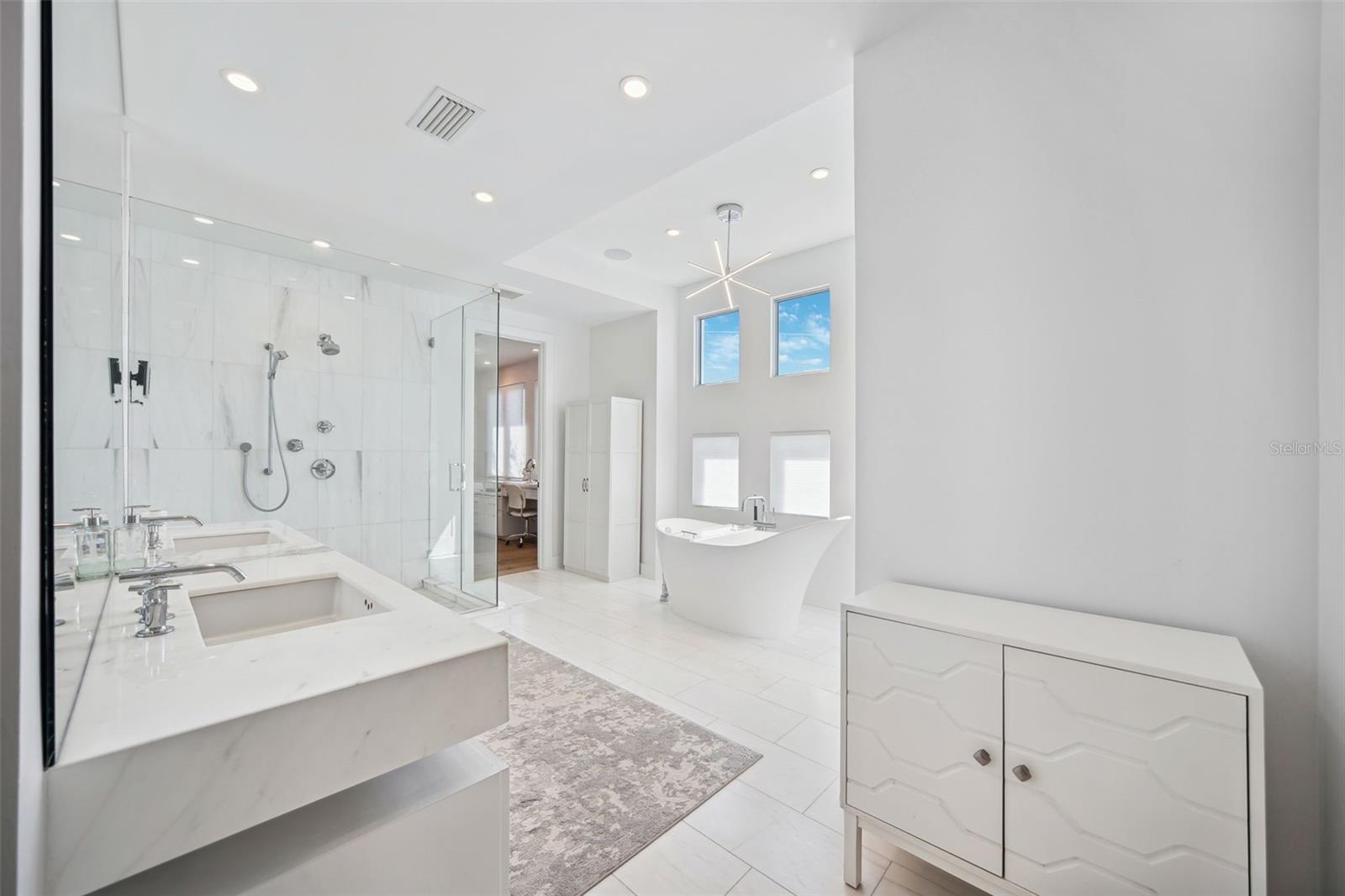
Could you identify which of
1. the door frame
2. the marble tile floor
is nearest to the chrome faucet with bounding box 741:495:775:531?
the marble tile floor

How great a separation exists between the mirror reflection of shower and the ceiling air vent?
1594 millimetres

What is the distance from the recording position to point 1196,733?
107cm

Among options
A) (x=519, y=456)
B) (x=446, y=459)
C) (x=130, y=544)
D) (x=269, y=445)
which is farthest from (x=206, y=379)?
(x=519, y=456)

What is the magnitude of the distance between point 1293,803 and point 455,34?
130 inches

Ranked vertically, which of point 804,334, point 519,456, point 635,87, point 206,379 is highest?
point 635,87

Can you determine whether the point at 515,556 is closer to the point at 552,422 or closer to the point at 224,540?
the point at 552,422

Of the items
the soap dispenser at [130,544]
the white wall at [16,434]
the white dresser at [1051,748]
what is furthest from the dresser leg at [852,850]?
the soap dispenser at [130,544]

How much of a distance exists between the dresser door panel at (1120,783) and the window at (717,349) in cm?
397

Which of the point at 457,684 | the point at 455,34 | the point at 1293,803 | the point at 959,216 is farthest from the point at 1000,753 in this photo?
the point at 455,34

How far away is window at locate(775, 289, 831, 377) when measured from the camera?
4418 millimetres

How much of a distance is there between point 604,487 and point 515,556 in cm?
196

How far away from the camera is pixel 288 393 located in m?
3.20

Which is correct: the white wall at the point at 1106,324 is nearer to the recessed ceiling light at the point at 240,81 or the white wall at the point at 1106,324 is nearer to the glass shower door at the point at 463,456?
the recessed ceiling light at the point at 240,81

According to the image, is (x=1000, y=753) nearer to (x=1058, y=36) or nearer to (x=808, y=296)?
(x=1058, y=36)
